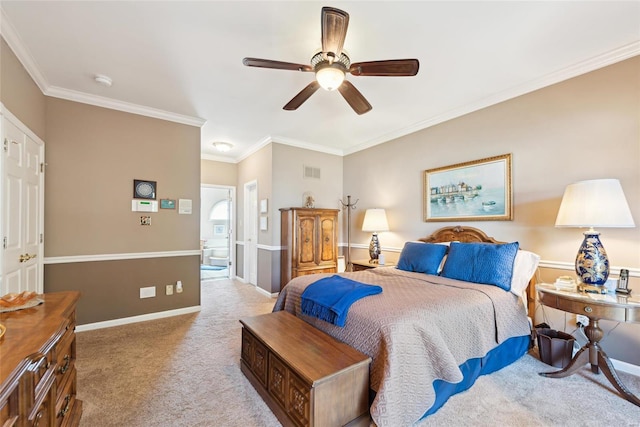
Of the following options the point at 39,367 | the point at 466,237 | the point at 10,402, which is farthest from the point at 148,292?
the point at 466,237

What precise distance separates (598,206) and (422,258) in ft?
5.01

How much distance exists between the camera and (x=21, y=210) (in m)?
2.43

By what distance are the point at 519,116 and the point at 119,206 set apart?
4736 millimetres

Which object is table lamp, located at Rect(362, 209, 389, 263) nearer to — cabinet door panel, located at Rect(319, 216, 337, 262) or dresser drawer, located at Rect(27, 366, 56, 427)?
cabinet door panel, located at Rect(319, 216, 337, 262)

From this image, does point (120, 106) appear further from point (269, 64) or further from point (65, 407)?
point (65, 407)

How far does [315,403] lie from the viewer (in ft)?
4.69

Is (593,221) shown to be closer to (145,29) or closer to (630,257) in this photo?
(630,257)

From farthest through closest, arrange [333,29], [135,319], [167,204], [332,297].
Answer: [167,204]
[135,319]
[332,297]
[333,29]

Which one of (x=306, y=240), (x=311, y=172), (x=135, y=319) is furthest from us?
(x=311, y=172)

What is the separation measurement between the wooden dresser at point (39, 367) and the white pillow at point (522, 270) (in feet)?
10.2

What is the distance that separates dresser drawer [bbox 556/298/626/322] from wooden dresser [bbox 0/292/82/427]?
3.06m

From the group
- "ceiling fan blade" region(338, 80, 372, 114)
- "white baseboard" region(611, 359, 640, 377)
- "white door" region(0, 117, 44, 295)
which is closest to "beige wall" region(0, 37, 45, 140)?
"white door" region(0, 117, 44, 295)

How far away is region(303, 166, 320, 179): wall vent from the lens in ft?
16.4

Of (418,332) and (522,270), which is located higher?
(522,270)
